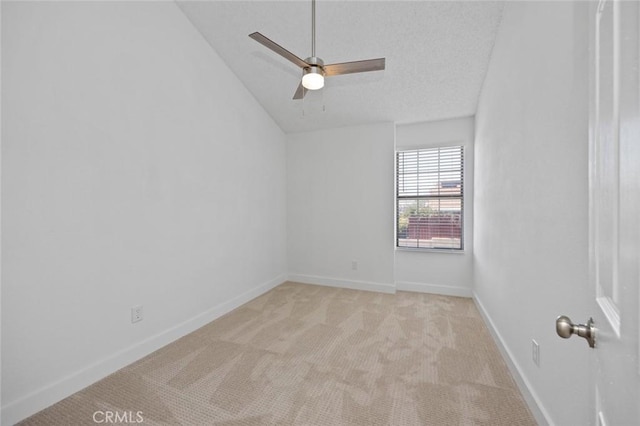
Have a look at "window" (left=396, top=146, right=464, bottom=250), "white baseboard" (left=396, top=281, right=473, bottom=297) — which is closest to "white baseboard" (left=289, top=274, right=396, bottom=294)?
"white baseboard" (left=396, top=281, right=473, bottom=297)

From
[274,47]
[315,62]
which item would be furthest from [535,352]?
[274,47]

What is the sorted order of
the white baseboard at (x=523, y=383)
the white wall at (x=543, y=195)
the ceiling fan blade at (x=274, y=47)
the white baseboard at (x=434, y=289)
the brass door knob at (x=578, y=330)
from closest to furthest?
the brass door knob at (x=578, y=330) < the white wall at (x=543, y=195) < the white baseboard at (x=523, y=383) < the ceiling fan blade at (x=274, y=47) < the white baseboard at (x=434, y=289)

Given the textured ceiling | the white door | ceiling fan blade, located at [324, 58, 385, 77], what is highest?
the textured ceiling

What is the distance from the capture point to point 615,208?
1.66ft

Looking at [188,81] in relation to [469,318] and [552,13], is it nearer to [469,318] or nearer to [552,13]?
[552,13]

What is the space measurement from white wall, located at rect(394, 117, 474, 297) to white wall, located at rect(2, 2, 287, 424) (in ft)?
8.02

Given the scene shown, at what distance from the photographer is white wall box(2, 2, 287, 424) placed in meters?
1.58

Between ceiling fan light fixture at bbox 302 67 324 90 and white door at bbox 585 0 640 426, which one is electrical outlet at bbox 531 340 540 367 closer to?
white door at bbox 585 0 640 426

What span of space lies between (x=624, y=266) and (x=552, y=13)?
1.55 meters

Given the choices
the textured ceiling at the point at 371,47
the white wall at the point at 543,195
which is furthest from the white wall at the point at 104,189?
the white wall at the point at 543,195

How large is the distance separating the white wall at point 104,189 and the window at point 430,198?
98.8 inches

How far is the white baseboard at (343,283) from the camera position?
3867 millimetres

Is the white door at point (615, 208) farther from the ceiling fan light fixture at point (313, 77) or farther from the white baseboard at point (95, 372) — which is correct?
the white baseboard at point (95, 372)

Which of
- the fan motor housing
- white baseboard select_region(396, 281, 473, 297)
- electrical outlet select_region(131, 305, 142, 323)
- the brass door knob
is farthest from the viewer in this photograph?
white baseboard select_region(396, 281, 473, 297)
